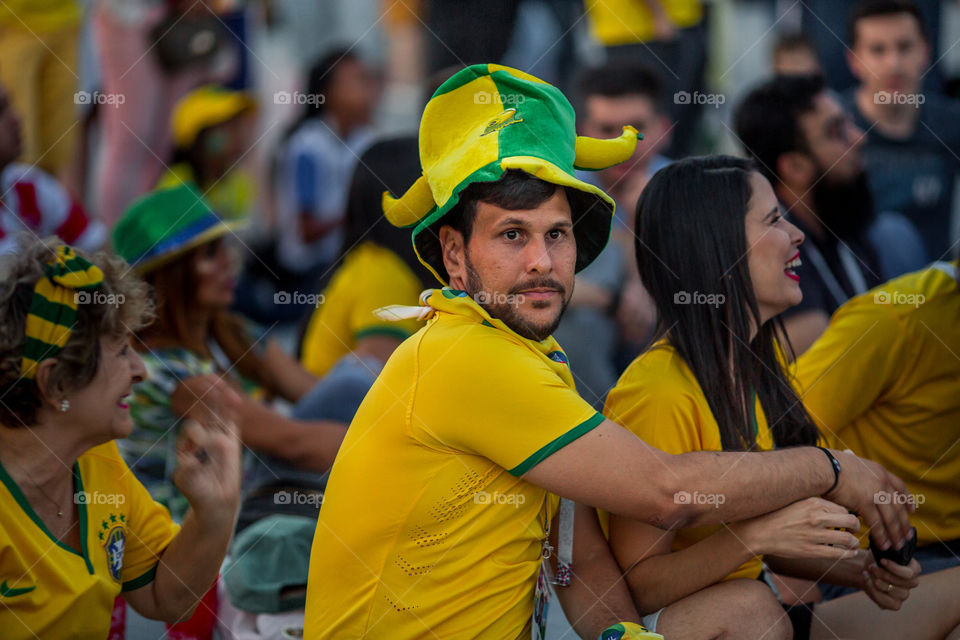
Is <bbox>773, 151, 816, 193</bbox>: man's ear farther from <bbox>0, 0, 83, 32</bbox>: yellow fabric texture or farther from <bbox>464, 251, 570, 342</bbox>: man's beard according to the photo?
<bbox>0, 0, 83, 32</bbox>: yellow fabric texture

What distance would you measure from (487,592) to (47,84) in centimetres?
432

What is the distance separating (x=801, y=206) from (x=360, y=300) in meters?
1.59

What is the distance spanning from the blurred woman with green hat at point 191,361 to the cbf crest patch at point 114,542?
671 millimetres

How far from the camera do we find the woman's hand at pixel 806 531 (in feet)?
6.94

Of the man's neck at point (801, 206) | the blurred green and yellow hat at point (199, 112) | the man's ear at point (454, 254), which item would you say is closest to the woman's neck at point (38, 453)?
the man's ear at point (454, 254)

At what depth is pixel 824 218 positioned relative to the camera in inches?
158

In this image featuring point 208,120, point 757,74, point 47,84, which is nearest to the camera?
point 47,84

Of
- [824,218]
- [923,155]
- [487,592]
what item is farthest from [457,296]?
[923,155]

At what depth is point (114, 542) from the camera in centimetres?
229

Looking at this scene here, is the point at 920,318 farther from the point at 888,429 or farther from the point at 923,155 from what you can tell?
the point at 923,155

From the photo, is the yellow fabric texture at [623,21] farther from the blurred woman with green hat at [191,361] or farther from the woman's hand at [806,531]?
the woman's hand at [806,531]

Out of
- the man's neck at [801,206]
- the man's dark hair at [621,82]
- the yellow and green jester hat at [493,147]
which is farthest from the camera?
the man's dark hair at [621,82]

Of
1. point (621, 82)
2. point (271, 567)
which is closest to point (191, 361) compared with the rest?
point (271, 567)

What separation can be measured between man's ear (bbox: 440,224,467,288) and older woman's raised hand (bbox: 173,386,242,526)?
0.58 meters
